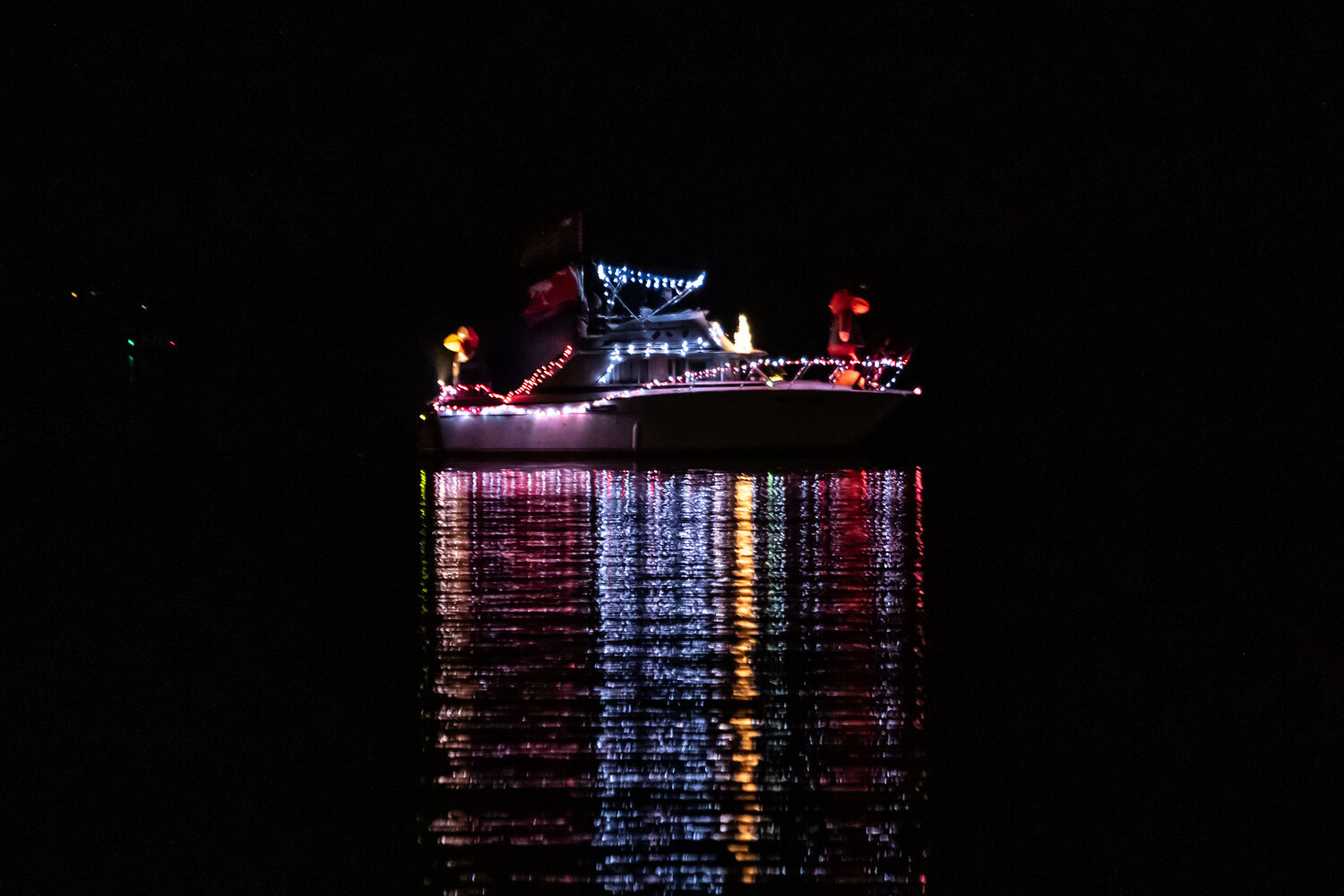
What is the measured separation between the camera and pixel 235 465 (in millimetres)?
25562

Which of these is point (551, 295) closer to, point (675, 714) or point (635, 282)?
point (635, 282)

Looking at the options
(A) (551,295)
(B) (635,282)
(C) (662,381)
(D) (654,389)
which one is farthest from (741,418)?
(A) (551,295)

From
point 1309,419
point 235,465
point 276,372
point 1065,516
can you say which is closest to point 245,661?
point 1065,516

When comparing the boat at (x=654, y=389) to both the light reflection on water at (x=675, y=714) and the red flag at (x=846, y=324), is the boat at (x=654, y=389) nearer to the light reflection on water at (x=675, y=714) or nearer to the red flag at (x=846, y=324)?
the red flag at (x=846, y=324)

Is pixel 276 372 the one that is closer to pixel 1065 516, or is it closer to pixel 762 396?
pixel 762 396

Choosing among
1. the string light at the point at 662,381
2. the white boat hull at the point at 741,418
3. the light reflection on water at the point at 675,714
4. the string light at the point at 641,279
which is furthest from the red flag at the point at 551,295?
the light reflection on water at the point at 675,714

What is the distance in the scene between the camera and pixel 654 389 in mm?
28016

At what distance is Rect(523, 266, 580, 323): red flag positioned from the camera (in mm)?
33281

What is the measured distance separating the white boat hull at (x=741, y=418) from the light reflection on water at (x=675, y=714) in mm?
15568

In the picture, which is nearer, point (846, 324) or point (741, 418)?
point (741, 418)

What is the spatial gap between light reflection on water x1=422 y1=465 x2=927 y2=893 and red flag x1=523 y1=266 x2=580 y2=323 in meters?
22.5

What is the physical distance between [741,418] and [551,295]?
29.4 ft

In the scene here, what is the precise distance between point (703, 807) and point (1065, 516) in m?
10.2

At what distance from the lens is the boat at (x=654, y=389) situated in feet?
89.1
